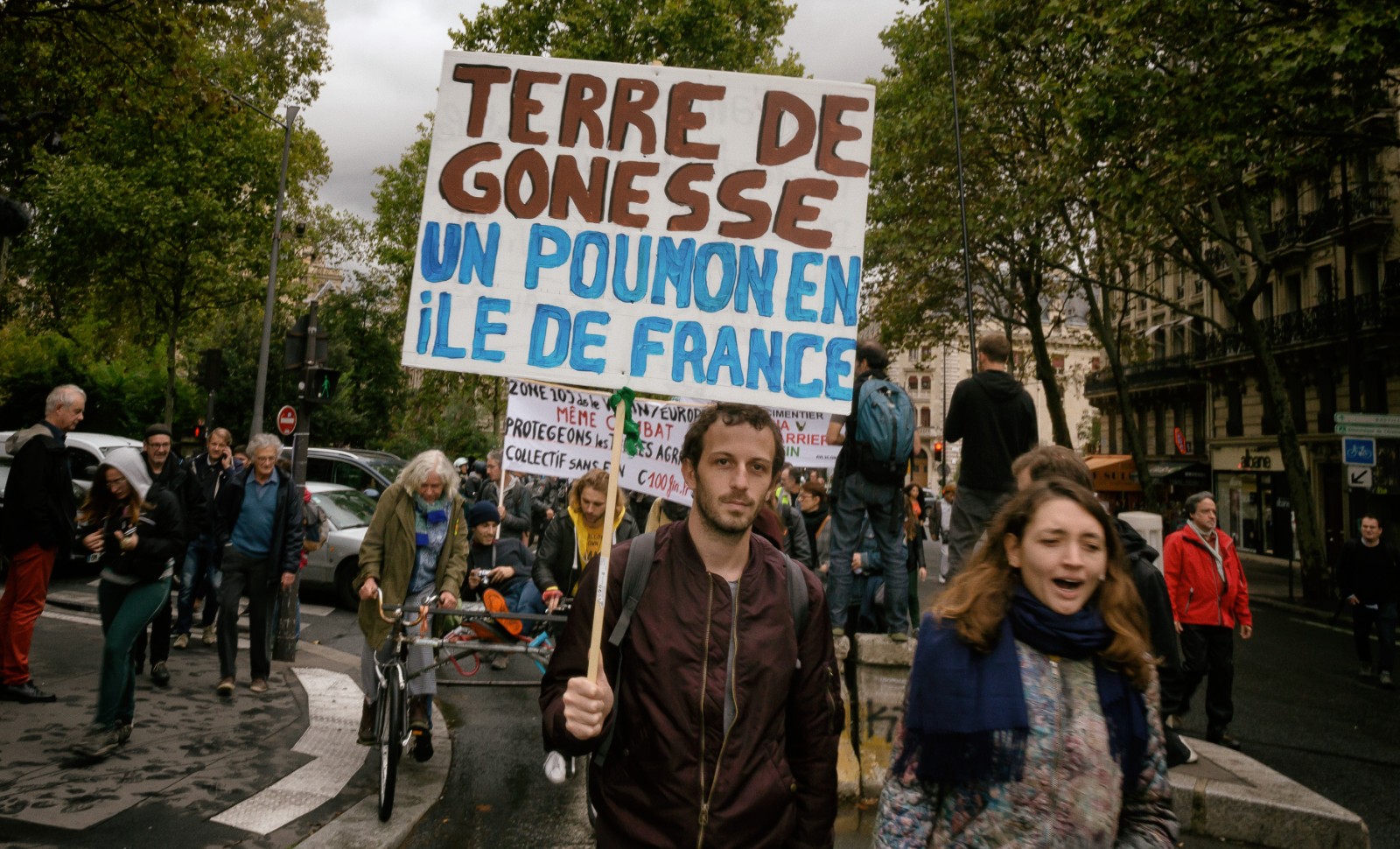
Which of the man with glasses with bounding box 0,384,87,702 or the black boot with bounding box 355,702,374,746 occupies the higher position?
the man with glasses with bounding box 0,384,87,702

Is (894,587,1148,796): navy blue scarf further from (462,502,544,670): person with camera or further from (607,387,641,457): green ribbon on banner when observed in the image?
(462,502,544,670): person with camera

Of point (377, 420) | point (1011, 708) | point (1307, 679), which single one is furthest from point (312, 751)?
point (377, 420)

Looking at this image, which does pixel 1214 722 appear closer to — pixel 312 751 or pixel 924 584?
pixel 312 751

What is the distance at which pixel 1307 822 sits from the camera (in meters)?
4.97

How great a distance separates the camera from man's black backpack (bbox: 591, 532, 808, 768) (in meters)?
2.39

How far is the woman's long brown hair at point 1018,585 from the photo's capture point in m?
2.15

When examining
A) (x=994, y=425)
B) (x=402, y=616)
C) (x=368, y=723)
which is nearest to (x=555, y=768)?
(x=402, y=616)

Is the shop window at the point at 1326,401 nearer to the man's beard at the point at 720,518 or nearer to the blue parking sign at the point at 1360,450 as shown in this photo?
the blue parking sign at the point at 1360,450

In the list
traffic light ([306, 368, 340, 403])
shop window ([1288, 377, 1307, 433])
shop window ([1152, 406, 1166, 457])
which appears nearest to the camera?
traffic light ([306, 368, 340, 403])

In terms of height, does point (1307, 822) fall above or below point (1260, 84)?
below

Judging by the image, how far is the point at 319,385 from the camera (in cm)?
935

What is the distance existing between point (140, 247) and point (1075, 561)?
29.3 meters

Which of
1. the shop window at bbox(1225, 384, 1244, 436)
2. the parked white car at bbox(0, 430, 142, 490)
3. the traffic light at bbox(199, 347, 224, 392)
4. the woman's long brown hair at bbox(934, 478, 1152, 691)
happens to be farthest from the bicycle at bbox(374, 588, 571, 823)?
the shop window at bbox(1225, 384, 1244, 436)

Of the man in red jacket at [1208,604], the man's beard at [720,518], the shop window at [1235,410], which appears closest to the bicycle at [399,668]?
the man's beard at [720,518]
